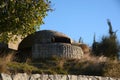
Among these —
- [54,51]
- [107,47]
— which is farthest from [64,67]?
[107,47]

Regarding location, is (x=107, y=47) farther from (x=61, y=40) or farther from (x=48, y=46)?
(x=48, y=46)

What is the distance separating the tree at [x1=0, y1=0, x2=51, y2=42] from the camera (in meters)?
20.0

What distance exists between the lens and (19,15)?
65.7ft

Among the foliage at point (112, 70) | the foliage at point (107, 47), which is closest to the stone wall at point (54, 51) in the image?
the foliage at point (112, 70)

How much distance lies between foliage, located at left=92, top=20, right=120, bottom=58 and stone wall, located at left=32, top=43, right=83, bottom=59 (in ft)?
19.7

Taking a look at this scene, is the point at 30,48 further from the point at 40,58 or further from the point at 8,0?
the point at 8,0

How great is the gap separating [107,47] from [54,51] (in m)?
8.47

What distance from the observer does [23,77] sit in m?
18.0

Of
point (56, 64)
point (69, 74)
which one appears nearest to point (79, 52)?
point (56, 64)

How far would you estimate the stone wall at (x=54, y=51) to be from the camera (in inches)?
1017

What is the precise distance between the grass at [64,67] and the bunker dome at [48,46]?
1601mm

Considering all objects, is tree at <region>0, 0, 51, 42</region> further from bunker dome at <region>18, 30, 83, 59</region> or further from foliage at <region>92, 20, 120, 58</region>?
foliage at <region>92, 20, 120, 58</region>

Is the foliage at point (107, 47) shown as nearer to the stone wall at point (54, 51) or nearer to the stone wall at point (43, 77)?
the stone wall at point (54, 51)

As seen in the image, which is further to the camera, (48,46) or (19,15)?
(48,46)
